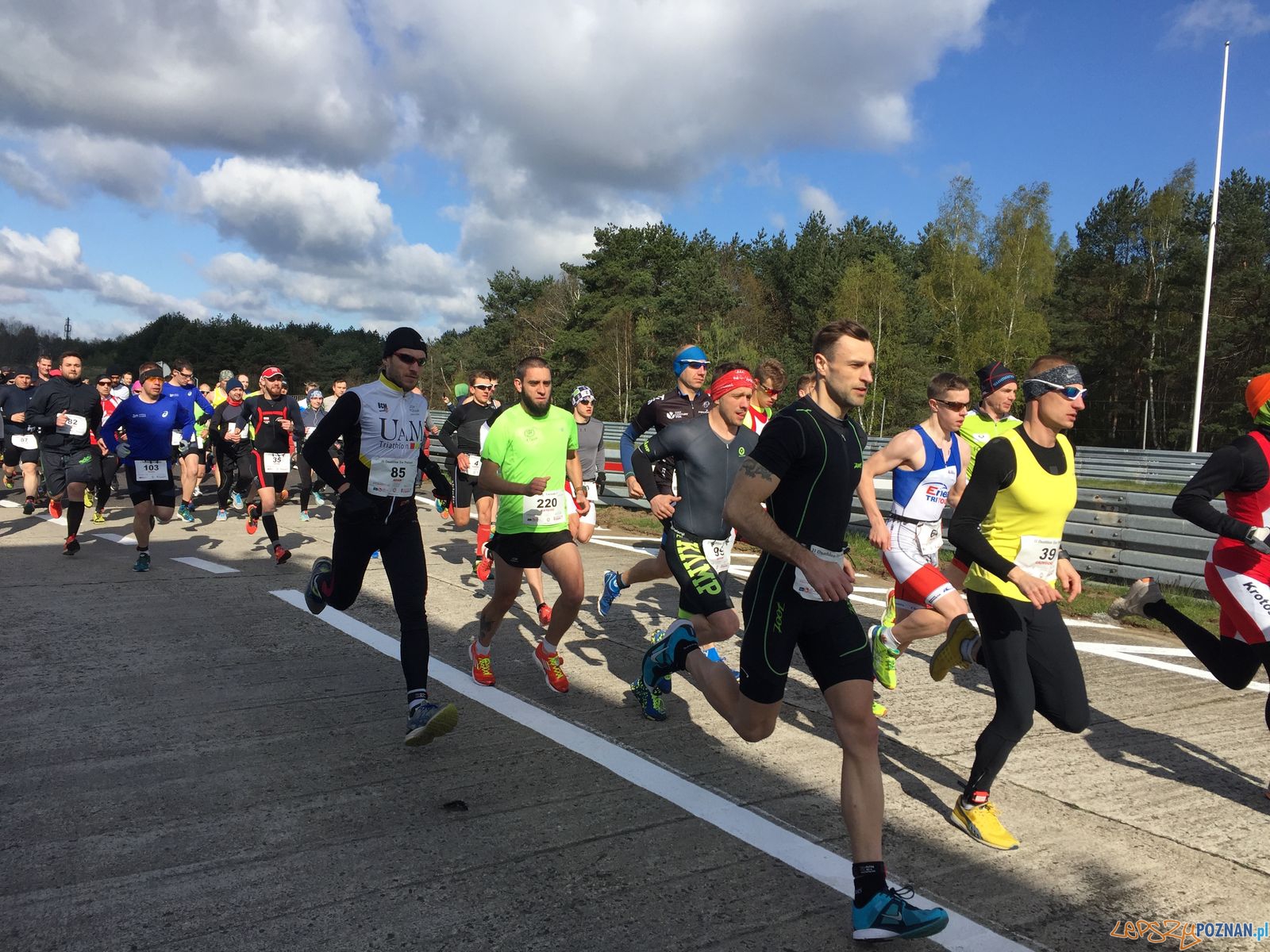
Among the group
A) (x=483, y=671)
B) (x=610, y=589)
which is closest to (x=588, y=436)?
(x=610, y=589)

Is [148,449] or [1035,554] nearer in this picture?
[1035,554]

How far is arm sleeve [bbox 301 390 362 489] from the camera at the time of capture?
205 inches

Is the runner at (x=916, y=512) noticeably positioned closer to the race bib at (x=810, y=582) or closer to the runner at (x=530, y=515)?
the runner at (x=530, y=515)

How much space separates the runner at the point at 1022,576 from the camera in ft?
12.8

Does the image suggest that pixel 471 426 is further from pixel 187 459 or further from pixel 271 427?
pixel 187 459

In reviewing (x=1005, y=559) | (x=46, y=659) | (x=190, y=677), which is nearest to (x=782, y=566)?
(x=1005, y=559)

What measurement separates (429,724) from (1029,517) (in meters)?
3.03

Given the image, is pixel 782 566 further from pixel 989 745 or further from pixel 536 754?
pixel 536 754

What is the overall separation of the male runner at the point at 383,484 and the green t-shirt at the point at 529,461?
0.68 metres

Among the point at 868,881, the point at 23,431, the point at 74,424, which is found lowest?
the point at 868,881

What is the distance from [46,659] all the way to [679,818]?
4787 millimetres

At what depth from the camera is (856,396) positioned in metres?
3.44

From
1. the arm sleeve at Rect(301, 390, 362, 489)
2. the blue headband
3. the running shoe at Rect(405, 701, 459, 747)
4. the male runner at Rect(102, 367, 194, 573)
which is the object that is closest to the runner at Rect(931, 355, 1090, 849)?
the running shoe at Rect(405, 701, 459, 747)

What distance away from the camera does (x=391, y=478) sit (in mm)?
5262
